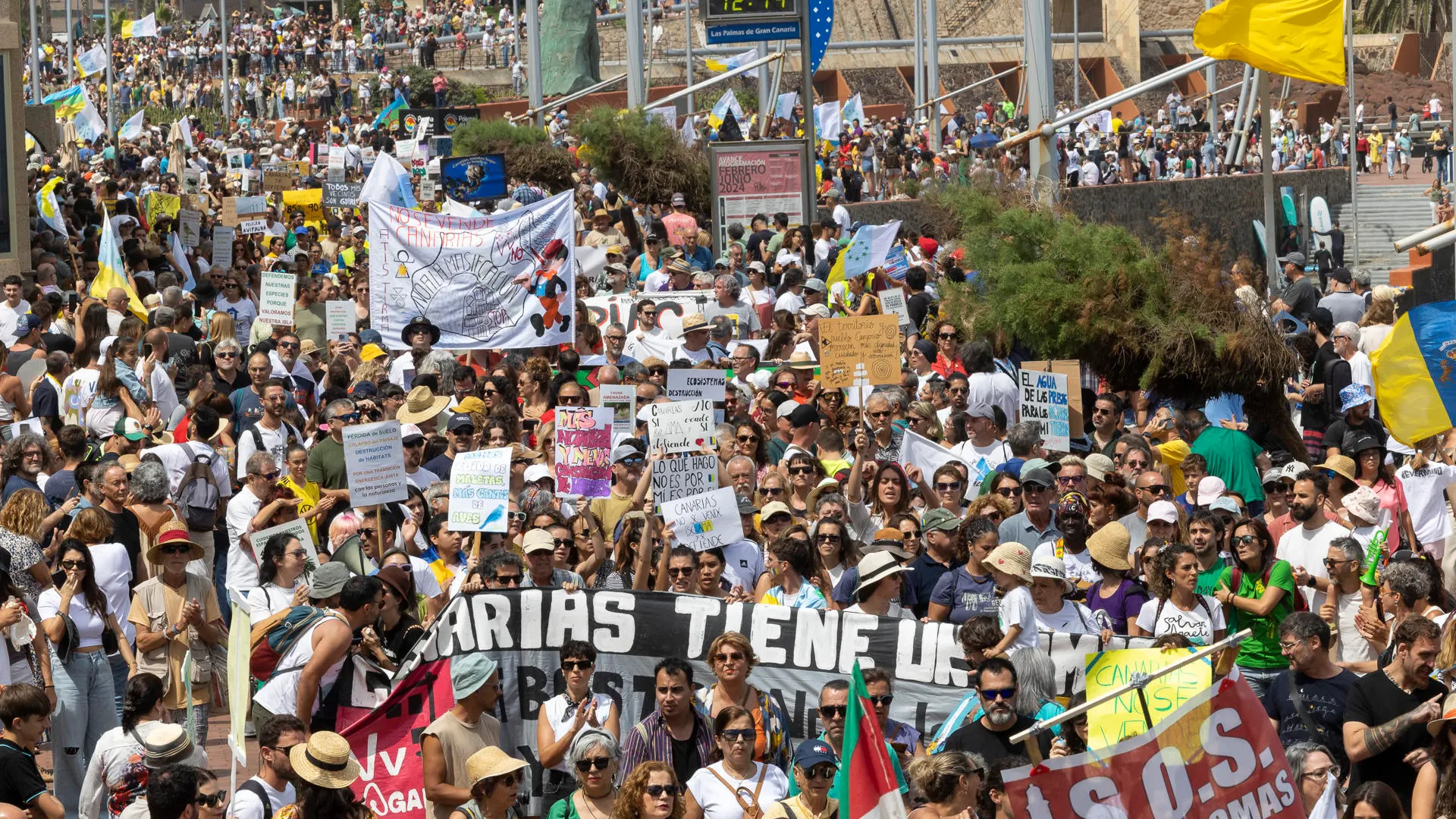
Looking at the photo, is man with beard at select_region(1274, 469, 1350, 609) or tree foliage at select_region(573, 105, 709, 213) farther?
tree foliage at select_region(573, 105, 709, 213)

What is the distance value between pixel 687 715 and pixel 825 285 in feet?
31.9

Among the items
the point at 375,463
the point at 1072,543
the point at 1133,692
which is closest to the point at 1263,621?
the point at 1072,543

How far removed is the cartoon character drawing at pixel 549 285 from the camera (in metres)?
14.7

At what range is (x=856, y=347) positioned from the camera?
12680mm

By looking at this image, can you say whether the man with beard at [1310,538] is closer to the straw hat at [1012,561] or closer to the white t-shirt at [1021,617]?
the straw hat at [1012,561]

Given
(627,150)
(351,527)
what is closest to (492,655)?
(351,527)

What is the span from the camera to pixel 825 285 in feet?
55.7

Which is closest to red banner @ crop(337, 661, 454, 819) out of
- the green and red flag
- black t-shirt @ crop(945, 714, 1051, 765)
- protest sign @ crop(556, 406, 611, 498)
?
black t-shirt @ crop(945, 714, 1051, 765)

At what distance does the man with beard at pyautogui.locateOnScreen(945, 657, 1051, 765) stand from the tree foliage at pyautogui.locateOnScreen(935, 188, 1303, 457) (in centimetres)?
601

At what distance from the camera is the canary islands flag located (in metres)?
10.4

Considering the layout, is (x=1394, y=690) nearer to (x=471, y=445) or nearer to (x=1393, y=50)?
(x=471, y=445)

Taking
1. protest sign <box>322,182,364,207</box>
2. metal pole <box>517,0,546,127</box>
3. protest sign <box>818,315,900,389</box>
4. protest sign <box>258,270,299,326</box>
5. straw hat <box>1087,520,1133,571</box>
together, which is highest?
metal pole <box>517,0,546,127</box>

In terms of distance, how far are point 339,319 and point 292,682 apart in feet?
25.6

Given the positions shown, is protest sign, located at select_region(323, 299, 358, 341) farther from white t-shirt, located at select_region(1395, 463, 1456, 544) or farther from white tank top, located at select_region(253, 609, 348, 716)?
white t-shirt, located at select_region(1395, 463, 1456, 544)
